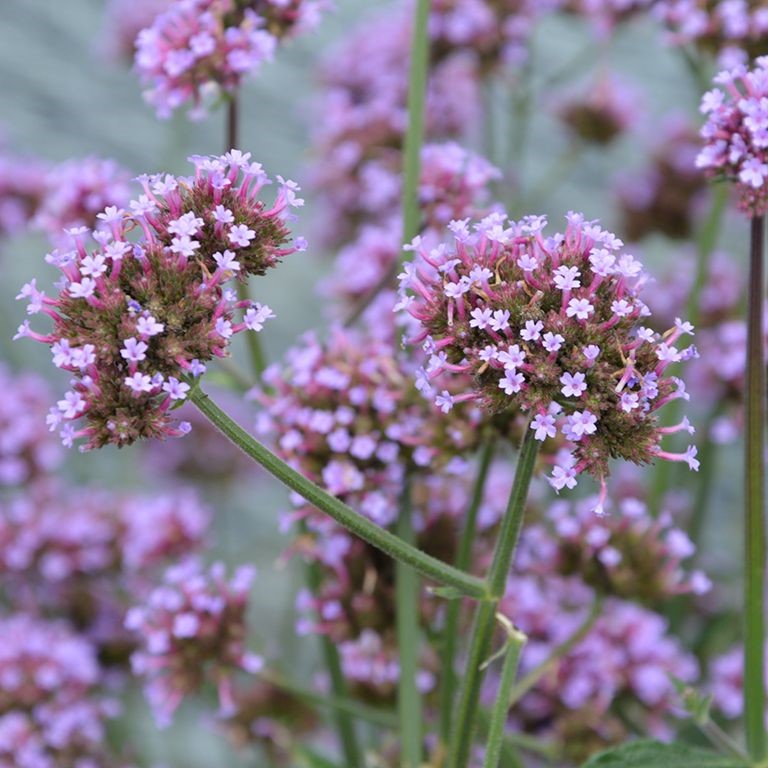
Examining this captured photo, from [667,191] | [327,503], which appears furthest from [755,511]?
[667,191]

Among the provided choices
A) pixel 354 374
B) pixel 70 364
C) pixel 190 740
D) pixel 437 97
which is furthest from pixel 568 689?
pixel 190 740

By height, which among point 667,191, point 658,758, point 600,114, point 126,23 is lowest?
point 658,758

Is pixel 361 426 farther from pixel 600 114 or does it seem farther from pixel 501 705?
pixel 600 114

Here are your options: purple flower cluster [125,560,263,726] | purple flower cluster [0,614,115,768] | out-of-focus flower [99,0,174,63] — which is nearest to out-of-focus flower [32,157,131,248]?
purple flower cluster [125,560,263,726]

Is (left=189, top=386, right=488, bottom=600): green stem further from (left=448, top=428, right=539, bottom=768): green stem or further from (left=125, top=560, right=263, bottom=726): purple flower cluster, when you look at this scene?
(left=125, top=560, right=263, bottom=726): purple flower cluster

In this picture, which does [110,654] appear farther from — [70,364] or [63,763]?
[70,364]
